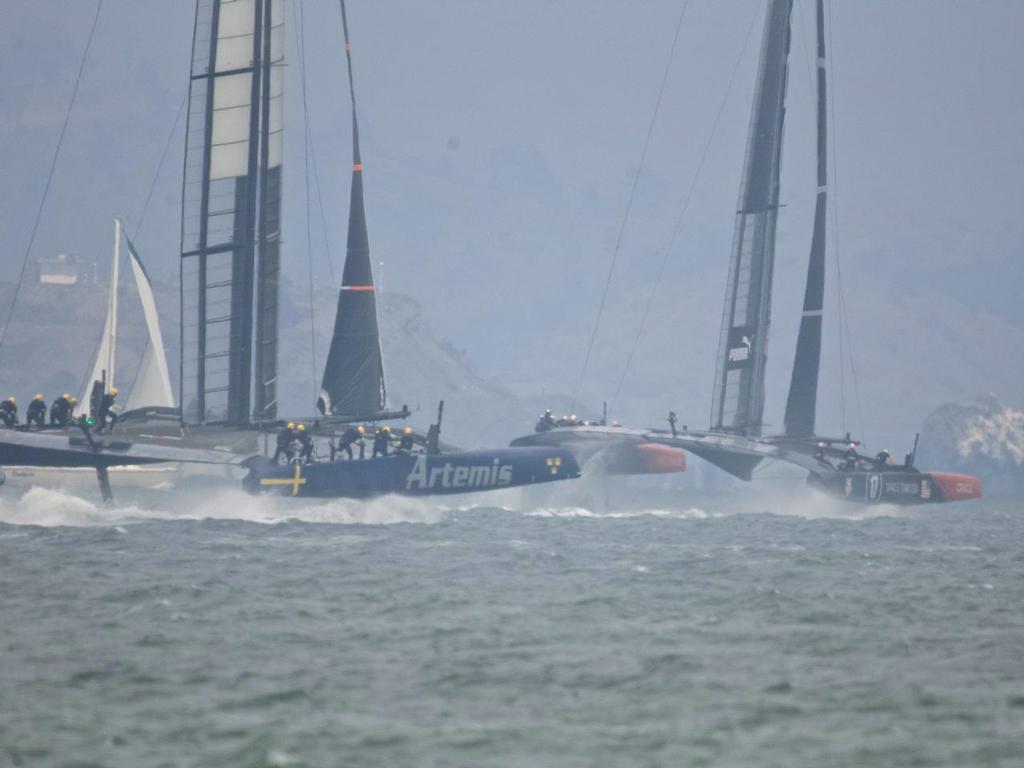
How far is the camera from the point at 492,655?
18.4 metres

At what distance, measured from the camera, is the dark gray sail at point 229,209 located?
4112 cm

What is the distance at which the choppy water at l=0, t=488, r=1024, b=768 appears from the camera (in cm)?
1401

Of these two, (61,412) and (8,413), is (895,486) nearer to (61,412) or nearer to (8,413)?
(61,412)

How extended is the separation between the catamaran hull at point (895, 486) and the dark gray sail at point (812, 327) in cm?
384

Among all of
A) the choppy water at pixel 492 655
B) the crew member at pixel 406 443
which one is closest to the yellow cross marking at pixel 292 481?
the crew member at pixel 406 443

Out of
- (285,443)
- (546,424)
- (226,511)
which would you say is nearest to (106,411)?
(226,511)

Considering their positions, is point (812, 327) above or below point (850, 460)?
above

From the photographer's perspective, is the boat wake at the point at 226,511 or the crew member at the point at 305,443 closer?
the crew member at the point at 305,443

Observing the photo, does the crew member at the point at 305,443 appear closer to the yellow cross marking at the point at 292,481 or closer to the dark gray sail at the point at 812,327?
Answer: the yellow cross marking at the point at 292,481

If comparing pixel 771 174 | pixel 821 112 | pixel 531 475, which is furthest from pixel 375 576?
pixel 821 112

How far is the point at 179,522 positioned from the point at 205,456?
96.6 inches

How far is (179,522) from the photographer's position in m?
38.7

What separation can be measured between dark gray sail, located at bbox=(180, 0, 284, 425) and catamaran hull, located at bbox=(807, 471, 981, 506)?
19.8 m

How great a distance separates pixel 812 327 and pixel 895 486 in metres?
6.89
